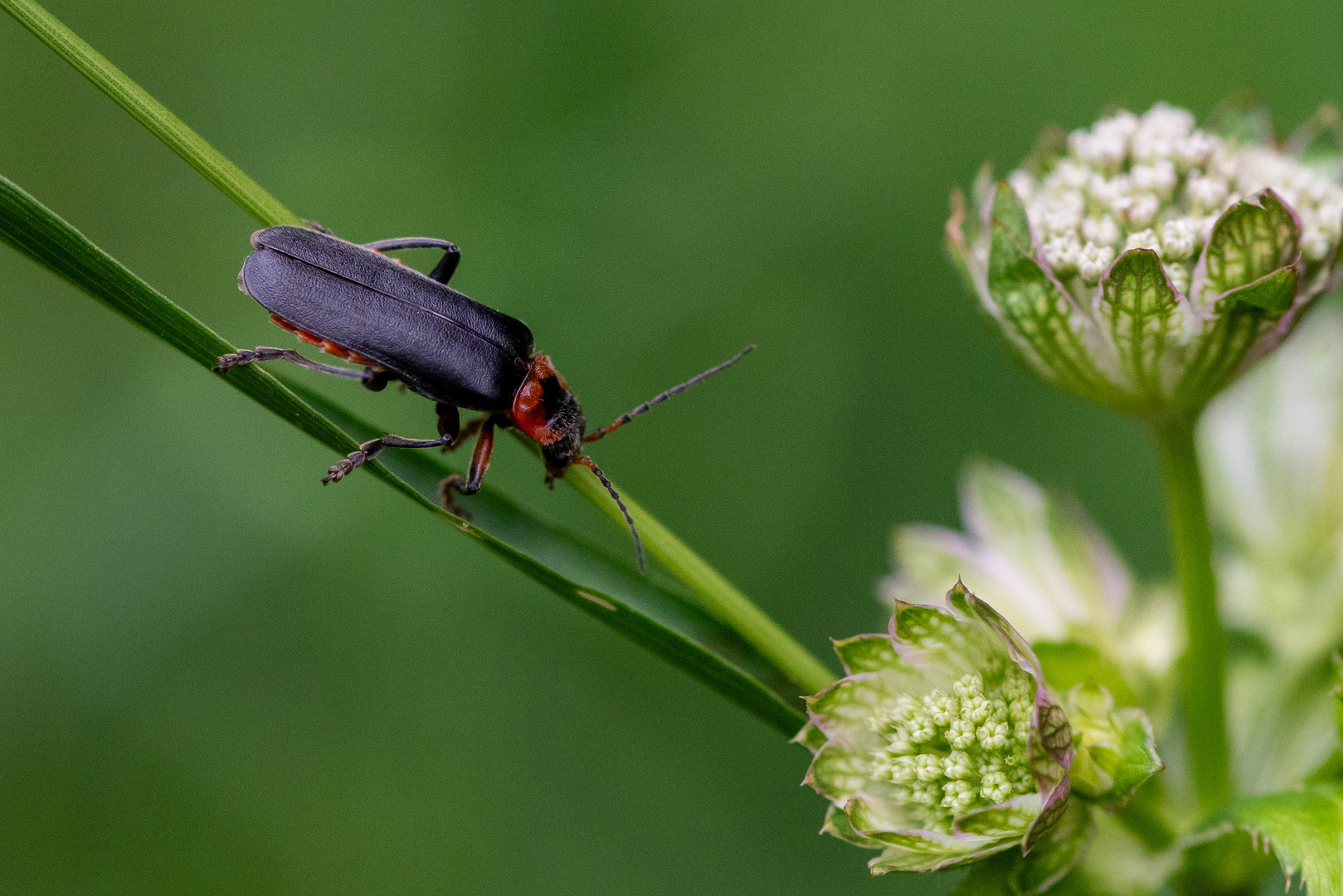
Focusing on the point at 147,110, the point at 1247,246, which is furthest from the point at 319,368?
the point at 1247,246

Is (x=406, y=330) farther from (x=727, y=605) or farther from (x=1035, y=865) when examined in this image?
(x=1035, y=865)

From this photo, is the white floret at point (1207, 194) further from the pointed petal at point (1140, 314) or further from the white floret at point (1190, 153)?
the pointed petal at point (1140, 314)

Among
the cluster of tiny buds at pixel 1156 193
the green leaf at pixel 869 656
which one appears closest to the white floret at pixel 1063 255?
the cluster of tiny buds at pixel 1156 193

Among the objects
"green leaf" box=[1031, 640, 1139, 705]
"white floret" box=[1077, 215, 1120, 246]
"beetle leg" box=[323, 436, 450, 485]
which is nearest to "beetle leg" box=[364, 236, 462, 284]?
"beetle leg" box=[323, 436, 450, 485]

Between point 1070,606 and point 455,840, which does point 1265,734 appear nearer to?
point 1070,606

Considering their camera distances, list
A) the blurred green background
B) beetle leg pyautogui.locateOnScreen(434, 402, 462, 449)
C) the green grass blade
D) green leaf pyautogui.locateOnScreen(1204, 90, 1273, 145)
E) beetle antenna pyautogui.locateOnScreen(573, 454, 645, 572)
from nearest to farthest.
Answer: the green grass blade → beetle antenna pyautogui.locateOnScreen(573, 454, 645, 572) → green leaf pyautogui.locateOnScreen(1204, 90, 1273, 145) → beetle leg pyautogui.locateOnScreen(434, 402, 462, 449) → the blurred green background

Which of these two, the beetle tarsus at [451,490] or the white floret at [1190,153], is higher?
the white floret at [1190,153]

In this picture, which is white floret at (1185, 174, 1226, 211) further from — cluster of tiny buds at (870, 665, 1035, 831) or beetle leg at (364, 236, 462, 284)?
beetle leg at (364, 236, 462, 284)
